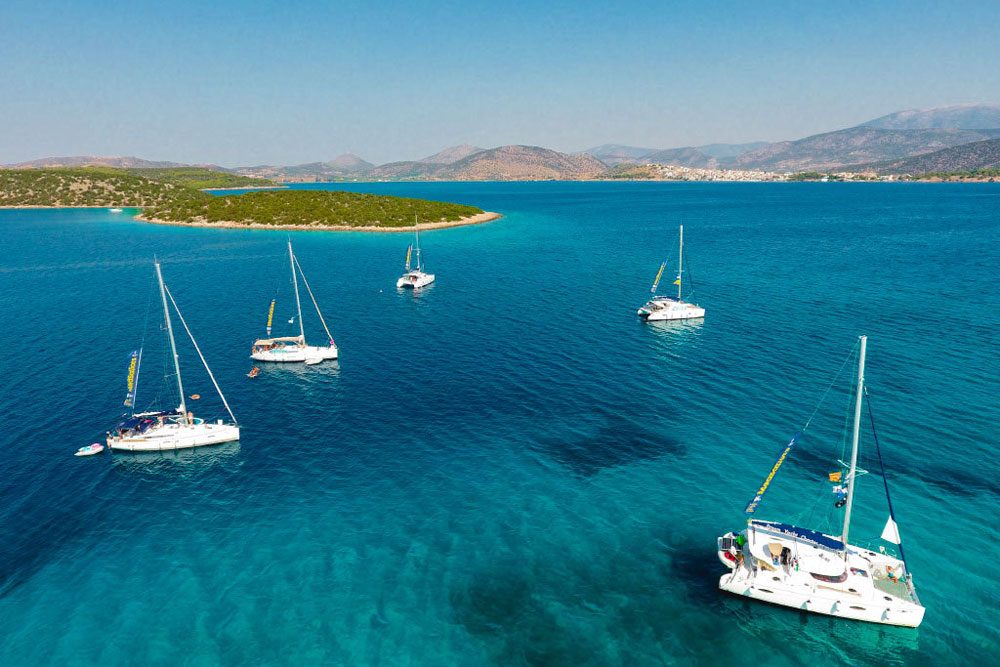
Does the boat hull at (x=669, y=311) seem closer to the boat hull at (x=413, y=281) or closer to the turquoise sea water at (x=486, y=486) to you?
the turquoise sea water at (x=486, y=486)

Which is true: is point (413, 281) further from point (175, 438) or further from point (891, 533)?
point (891, 533)

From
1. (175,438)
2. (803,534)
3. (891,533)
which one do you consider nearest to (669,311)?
(803,534)

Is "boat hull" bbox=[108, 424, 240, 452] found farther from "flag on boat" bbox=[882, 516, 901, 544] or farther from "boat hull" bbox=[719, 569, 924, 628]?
"flag on boat" bbox=[882, 516, 901, 544]

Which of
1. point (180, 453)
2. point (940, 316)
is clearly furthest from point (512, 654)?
point (940, 316)

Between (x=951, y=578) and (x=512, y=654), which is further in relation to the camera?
(x=951, y=578)

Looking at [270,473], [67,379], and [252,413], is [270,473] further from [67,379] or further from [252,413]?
[67,379]

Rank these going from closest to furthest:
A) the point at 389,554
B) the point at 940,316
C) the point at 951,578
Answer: the point at 951,578 → the point at 389,554 → the point at 940,316

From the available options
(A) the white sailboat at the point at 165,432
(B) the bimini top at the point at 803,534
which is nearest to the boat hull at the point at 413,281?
Answer: (A) the white sailboat at the point at 165,432
